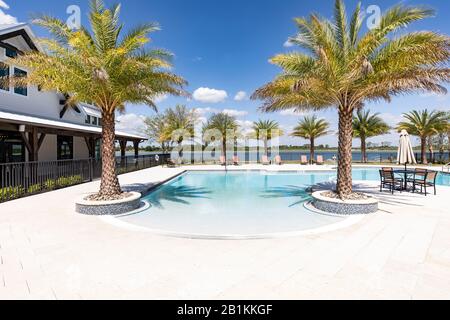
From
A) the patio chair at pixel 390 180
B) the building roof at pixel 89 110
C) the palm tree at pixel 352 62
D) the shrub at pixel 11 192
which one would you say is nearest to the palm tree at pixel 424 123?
the patio chair at pixel 390 180

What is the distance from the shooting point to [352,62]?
752cm

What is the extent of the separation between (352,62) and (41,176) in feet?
45.6

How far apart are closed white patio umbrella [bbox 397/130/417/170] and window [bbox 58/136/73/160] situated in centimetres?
2274

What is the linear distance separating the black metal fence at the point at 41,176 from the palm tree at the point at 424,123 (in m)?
33.5

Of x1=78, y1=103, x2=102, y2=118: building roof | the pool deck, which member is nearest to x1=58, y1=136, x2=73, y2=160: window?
x1=78, y1=103, x2=102, y2=118: building roof

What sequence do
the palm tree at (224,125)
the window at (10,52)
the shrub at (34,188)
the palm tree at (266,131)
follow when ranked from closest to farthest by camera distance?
the shrub at (34,188)
the window at (10,52)
the palm tree at (224,125)
the palm tree at (266,131)

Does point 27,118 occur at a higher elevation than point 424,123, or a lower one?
lower

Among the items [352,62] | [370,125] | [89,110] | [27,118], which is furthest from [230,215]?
[370,125]

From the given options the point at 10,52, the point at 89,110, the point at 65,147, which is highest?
the point at 10,52

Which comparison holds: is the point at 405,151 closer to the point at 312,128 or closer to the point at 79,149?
the point at 312,128

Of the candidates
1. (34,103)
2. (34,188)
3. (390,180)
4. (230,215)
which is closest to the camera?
(230,215)

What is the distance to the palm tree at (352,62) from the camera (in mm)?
7180

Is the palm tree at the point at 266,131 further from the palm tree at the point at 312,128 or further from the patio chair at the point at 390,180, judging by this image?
the patio chair at the point at 390,180
